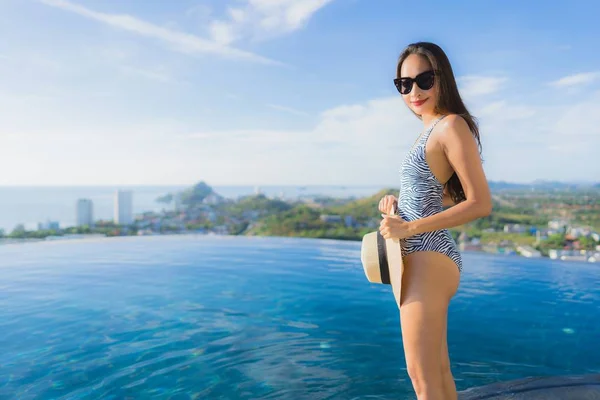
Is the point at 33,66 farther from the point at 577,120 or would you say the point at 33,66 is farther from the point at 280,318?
the point at 577,120

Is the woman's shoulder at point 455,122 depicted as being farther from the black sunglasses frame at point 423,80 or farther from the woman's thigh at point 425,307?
the woman's thigh at point 425,307

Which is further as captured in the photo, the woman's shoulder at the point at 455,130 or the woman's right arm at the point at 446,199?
the woman's right arm at the point at 446,199

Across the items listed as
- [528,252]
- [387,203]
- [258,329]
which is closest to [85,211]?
[258,329]

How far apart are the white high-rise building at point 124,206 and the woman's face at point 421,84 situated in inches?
483

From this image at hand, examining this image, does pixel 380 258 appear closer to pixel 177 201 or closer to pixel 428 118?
pixel 428 118

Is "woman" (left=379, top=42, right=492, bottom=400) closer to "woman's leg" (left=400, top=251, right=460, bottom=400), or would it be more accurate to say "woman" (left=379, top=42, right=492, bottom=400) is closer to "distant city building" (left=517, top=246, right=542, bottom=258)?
"woman's leg" (left=400, top=251, right=460, bottom=400)

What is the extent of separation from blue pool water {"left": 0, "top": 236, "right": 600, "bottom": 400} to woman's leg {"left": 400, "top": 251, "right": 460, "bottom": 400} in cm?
127

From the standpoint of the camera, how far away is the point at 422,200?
1.39 meters

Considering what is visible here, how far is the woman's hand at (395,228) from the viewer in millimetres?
1315

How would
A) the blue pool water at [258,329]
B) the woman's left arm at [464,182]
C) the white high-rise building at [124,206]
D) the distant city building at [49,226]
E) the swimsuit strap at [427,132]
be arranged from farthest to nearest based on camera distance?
the white high-rise building at [124,206] → the distant city building at [49,226] → the blue pool water at [258,329] → the swimsuit strap at [427,132] → the woman's left arm at [464,182]

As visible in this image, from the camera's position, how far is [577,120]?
1039 centimetres

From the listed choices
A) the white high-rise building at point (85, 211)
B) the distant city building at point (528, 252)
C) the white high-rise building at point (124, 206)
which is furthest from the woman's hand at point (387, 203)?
the white high-rise building at point (124, 206)

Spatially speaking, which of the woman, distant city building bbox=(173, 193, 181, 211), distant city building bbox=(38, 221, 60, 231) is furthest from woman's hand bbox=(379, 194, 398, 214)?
distant city building bbox=(173, 193, 181, 211)

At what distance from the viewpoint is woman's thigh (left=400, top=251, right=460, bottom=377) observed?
128 cm
